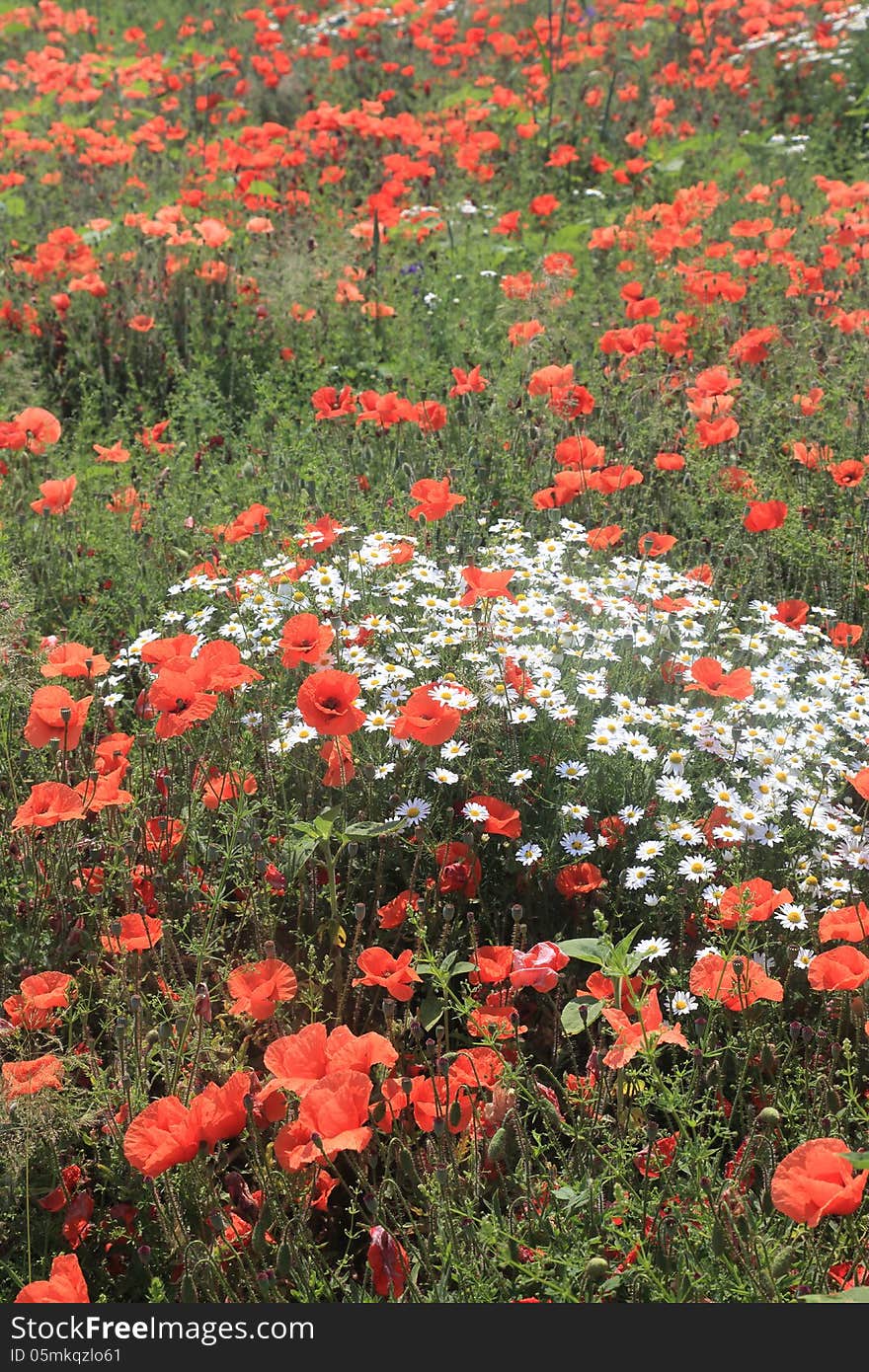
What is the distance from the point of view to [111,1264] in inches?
86.2

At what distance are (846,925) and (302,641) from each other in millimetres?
1305

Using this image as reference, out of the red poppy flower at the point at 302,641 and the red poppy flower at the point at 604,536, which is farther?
the red poppy flower at the point at 604,536

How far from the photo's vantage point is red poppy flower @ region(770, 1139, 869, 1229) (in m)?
1.62

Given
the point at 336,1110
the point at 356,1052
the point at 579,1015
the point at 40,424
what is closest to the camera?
the point at 336,1110

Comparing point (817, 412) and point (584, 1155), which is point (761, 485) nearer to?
point (817, 412)

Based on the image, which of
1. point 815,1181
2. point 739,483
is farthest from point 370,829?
point 739,483

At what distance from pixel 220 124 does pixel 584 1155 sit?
31.5 ft

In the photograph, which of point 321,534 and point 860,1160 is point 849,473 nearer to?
point 321,534

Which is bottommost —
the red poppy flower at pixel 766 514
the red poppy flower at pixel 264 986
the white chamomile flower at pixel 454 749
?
the red poppy flower at pixel 264 986

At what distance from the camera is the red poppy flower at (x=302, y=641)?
2.67m

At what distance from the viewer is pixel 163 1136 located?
73.1 inches

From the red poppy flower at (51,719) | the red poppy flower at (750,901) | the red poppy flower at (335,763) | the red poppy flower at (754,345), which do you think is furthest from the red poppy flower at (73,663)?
the red poppy flower at (754,345)

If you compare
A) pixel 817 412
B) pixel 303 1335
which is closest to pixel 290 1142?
pixel 303 1335

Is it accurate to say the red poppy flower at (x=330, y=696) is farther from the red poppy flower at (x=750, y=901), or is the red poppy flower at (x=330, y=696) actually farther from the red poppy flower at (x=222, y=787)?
the red poppy flower at (x=750, y=901)
